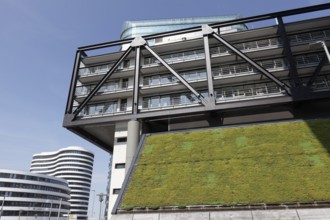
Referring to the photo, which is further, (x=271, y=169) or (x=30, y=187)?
(x=30, y=187)

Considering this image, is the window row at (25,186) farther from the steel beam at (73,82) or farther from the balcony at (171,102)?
the balcony at (171,102)

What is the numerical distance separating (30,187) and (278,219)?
340 feet

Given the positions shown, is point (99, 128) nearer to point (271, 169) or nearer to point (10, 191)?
point (271, 169)

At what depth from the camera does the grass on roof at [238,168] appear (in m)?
16.0

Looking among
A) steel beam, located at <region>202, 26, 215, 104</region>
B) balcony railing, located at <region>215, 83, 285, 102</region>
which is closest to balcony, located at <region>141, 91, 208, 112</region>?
steel beam, located at <region>202, 26, 215, 104</region>

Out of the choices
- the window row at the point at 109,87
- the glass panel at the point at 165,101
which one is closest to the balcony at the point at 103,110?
the window row at the point at 109,87

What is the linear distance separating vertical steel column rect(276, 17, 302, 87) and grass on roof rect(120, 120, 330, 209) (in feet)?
21.0

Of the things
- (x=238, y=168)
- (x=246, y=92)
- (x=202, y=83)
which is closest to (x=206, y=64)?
(x=202, y=83)

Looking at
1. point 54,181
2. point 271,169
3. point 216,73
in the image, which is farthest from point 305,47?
point 54,181

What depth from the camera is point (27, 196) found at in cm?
9450

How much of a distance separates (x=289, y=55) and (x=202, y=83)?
34.9 feet

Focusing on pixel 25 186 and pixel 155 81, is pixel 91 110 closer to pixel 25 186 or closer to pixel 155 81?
pixel 155 81

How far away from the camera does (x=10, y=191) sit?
90.8m

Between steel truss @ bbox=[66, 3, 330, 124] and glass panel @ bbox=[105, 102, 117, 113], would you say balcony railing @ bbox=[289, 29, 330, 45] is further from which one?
glass panel @ bbox=[105, 102, 117, 113]
